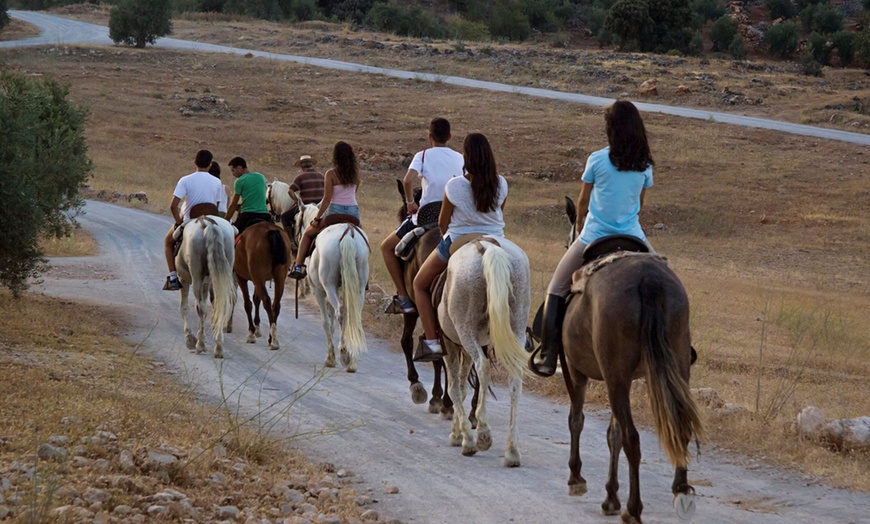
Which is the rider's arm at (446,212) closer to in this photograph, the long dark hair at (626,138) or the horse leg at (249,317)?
the long dark hair at (626,138)

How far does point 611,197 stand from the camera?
7.58 metres

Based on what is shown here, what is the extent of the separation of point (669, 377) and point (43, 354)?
814cm

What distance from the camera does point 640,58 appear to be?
60031mm

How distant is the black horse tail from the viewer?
570 inches

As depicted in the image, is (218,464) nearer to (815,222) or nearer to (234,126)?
(815,222)

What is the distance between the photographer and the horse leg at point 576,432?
7.55 meters

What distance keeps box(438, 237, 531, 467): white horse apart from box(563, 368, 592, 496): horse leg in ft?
2.04

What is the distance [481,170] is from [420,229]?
5.77 feet

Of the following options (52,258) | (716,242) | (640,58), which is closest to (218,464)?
(52,258)

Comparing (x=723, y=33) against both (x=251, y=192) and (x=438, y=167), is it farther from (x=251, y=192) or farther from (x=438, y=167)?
(x=438, y=167)

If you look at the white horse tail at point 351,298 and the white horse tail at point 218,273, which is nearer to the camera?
the white horse tail at point 351,298

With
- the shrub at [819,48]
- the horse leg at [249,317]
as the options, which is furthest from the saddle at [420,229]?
the shrub at [819,48]

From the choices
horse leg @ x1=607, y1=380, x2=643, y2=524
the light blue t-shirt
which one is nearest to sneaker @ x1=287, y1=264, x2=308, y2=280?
the light blue t-shirt

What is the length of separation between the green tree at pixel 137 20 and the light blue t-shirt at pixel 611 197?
196ft
